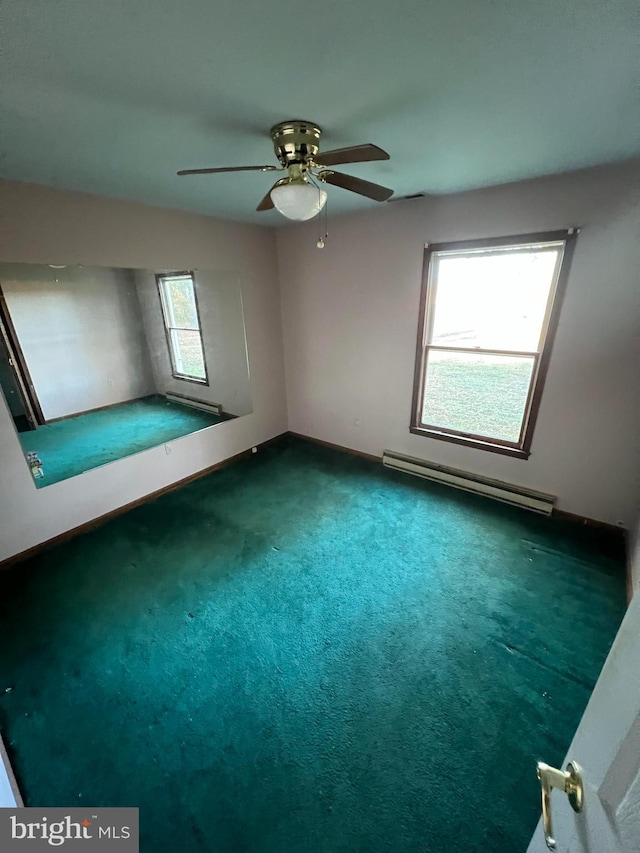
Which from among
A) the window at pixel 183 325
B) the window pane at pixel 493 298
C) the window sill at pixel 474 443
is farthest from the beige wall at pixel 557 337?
the window at pixel 183 325

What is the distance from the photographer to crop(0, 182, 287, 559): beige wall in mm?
2287

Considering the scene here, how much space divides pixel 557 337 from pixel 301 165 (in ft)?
6.88

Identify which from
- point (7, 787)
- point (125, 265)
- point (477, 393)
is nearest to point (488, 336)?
point (477, 393)

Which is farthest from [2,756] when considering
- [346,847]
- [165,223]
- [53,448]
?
[165,223]

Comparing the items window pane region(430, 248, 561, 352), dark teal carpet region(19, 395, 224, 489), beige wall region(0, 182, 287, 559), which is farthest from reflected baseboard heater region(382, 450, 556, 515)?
dark teal carpet region(19, 395, 224, 489)

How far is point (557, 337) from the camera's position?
253cm

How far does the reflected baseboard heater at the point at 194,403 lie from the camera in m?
3.41

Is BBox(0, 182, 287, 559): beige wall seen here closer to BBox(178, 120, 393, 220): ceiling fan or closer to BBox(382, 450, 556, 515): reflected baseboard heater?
BBox(178, 120, 393, 220): ceiling fan

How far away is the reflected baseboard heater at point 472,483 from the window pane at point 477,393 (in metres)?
0.40

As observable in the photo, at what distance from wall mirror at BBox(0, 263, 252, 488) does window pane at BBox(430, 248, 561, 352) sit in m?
2.05

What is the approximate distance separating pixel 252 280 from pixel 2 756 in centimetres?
372

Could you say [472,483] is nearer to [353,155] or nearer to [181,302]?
[353,155]

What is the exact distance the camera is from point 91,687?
67.6 inches

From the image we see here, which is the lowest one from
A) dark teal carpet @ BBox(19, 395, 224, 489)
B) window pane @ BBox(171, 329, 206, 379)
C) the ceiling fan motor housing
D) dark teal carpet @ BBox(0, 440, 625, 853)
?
dark teal carpet @ BBox(0, 440, 625, 853)
